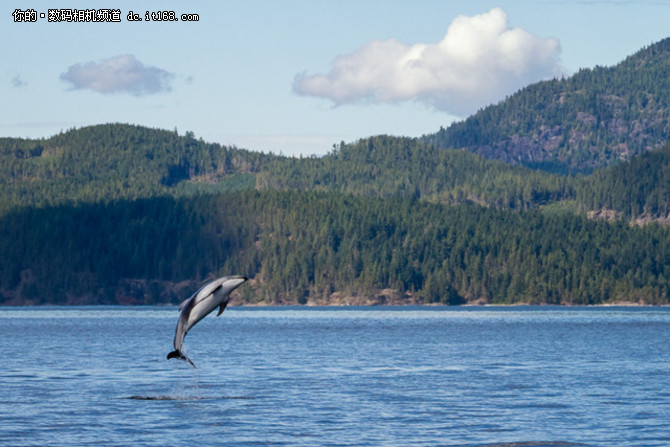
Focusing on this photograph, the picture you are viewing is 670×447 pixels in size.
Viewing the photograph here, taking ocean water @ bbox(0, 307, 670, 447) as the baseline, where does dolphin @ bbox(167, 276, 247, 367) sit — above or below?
above

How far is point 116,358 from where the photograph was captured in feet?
382

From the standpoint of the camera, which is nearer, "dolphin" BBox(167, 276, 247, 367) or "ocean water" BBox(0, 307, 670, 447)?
"dolphin" BBox(167, 276, 247, 367)

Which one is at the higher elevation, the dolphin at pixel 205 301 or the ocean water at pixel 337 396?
the dolphin at pixel 205 301

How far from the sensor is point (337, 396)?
77.3 metres

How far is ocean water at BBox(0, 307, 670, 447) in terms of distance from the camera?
A: 60125 millimetres

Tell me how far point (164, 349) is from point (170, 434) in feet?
252

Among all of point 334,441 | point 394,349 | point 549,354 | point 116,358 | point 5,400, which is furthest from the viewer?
point 394,349

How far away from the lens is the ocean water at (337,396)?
197 ft

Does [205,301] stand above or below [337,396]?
above

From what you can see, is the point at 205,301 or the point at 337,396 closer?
the point at 205,301

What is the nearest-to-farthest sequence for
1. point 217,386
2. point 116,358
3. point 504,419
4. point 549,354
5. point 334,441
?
point 334,441, point 504,419, point 217,386, point 116,358, point 549,354

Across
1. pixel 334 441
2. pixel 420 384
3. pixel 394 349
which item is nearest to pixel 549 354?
pixel 394 349

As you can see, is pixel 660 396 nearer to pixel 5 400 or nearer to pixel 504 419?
pixel 504 419

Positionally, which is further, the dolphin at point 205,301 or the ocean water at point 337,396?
the ocean water at point 337,396
